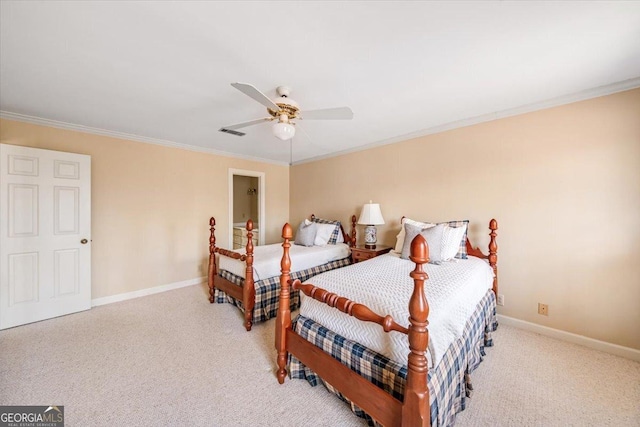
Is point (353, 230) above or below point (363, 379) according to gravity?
above

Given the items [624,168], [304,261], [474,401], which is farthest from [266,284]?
[624,168]

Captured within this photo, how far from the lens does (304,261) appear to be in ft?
10.4

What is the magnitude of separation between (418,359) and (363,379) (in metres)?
0.43

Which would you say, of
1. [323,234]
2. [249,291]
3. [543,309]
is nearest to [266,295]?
[249,291]

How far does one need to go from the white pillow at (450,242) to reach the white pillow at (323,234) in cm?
183

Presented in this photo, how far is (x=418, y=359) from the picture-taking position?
3.57 ft

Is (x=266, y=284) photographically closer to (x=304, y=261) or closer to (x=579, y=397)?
(x=304, y=261)

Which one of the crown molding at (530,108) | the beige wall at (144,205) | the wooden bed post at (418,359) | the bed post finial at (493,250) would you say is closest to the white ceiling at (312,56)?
the crown molding at (530,108)

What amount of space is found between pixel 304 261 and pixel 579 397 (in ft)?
8.44

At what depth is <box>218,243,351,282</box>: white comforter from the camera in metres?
2.83

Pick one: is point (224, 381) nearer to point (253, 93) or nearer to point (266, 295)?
point (266, 295)

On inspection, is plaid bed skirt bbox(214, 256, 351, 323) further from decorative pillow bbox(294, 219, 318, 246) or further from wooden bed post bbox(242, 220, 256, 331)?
decorative pillow bbox(294, 219, 318, 246)

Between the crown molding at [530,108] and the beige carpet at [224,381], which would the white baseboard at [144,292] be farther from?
the crown molding at [530,108]

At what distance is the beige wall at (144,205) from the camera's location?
3.22 m
